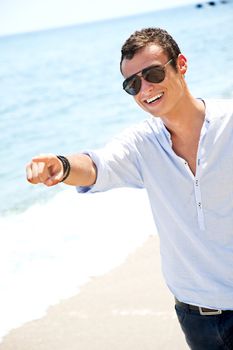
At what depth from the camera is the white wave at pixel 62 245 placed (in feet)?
15.7

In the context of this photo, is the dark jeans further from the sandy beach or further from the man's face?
the sandy beach

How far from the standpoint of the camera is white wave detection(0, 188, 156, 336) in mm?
4781

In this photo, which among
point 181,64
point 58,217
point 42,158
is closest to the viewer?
point 42,158

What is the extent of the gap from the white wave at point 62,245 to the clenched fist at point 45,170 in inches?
102

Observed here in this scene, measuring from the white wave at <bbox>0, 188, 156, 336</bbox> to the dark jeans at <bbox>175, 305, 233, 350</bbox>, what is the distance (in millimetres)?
2350

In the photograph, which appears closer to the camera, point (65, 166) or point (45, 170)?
point (45, 170)

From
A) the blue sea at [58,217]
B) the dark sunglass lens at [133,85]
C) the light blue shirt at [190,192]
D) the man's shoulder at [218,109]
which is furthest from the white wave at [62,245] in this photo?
the man's shoulder at [218,109]

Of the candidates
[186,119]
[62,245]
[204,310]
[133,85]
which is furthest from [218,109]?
[62,245]

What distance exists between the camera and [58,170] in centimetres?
206

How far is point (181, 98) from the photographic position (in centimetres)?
227

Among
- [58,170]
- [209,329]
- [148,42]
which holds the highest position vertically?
[148,42]

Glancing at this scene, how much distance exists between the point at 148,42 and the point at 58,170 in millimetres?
695

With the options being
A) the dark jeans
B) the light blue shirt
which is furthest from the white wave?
the light blue shirt

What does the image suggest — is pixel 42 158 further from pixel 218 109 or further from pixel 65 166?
pixel 218 109
